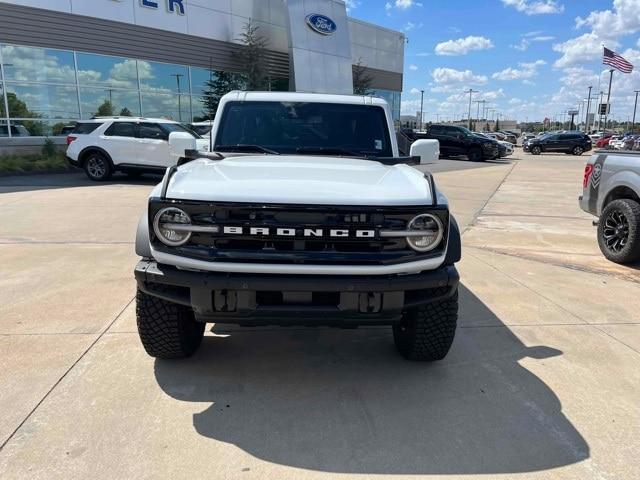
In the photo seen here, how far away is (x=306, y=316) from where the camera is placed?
286cm

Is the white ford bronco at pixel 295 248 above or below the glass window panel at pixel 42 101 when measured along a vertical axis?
below

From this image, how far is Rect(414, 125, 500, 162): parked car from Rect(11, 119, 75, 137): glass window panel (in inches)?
652

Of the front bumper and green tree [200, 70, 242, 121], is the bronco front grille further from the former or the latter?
green tree [200, 70, 242, 121]

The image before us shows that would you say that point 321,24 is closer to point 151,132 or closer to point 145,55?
point 145,55

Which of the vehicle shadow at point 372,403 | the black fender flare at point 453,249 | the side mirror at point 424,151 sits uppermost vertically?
the side mirror at point 424,151

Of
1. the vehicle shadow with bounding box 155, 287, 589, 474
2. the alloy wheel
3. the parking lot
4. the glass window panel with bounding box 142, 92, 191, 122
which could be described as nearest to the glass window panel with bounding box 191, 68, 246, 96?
the glass window panel with bounding box 142, 92, 191, 122

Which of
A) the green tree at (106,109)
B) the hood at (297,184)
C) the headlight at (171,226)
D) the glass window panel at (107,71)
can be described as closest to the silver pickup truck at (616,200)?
the hood at (297,184)

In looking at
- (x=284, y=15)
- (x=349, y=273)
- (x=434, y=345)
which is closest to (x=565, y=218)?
(x=434, y=345)

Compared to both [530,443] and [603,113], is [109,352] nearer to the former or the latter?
[530,443]

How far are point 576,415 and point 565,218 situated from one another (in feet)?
26.7

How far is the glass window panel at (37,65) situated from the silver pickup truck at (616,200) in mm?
17834

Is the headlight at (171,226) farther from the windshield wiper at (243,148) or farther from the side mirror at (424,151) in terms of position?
the side mirror at (424,151)

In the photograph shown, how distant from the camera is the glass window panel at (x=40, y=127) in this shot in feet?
58.1

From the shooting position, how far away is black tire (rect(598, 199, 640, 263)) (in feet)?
20.4
